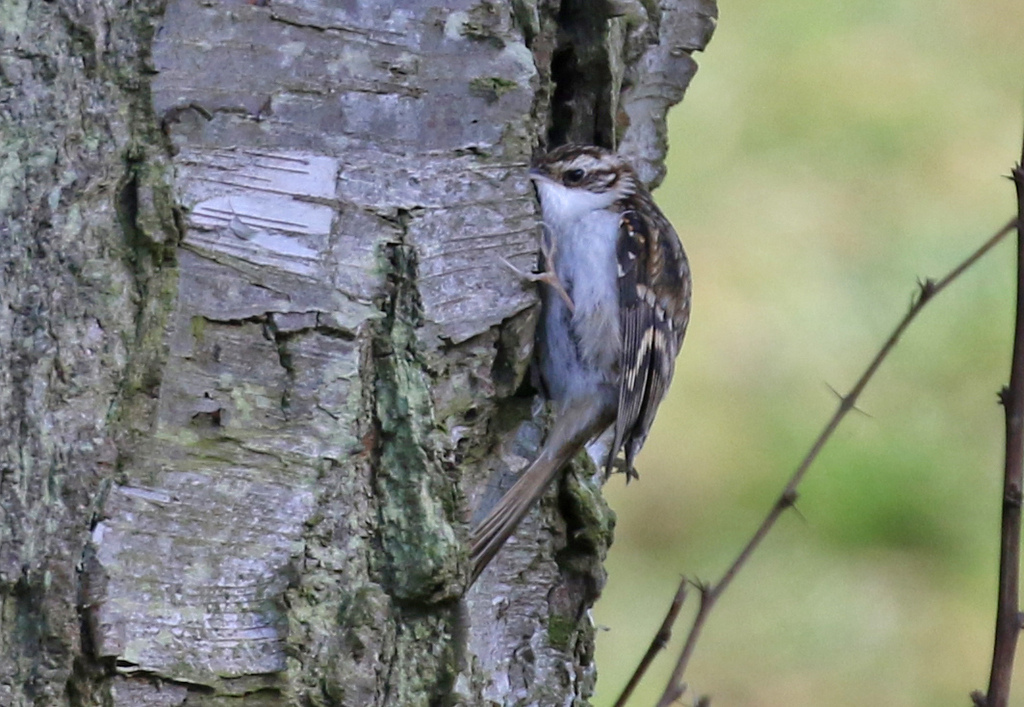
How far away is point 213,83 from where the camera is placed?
1.92m

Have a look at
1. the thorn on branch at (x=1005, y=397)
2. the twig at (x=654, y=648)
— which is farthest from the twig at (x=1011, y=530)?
the twig at (x=654, y=648)

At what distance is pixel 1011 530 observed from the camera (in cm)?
180

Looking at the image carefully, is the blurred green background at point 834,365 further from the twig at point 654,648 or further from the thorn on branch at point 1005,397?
the thorn on branch at point 1005,397

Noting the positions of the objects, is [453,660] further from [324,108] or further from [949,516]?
[949,516]

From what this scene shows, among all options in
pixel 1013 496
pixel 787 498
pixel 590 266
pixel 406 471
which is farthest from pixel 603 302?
pixel 1013 496

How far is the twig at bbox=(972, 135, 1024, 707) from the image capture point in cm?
178

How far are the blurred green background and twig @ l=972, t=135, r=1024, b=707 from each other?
1783mm

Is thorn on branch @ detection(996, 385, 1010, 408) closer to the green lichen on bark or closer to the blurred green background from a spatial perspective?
the green lichen on bark

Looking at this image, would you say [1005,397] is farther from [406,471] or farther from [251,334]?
[251,334]

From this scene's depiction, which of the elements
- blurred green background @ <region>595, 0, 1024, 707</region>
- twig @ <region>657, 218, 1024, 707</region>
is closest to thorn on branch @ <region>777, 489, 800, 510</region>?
twig @ <region>657, 218, 1024, 707</region>

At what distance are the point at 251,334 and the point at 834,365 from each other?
9.83 feet

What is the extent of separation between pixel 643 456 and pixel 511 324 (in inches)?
87.2

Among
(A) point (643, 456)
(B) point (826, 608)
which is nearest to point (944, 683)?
(B) point (826, 608)

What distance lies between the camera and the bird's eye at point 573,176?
2718 millimetres
